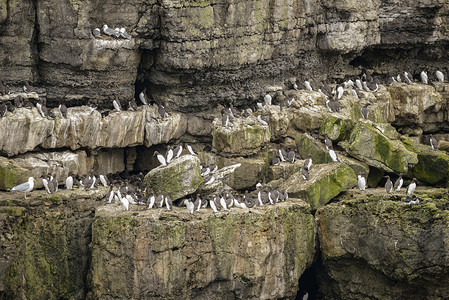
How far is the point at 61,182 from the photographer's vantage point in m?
35.2

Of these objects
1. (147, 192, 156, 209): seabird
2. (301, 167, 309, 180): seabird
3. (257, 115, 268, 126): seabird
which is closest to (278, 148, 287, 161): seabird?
(257, 115, 268, 126): seabird

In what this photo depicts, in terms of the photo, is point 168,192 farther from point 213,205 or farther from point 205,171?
point 205,171

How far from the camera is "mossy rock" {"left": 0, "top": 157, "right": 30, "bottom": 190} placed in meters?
33.4

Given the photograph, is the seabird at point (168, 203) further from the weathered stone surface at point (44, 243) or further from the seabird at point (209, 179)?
the weathered stone surface at point (44, 243)

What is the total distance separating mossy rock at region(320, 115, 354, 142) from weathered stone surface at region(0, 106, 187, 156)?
549 centimetres

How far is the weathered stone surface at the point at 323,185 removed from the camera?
113 ft

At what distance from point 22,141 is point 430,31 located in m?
19.5

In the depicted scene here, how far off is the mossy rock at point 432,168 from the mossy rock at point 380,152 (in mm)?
498

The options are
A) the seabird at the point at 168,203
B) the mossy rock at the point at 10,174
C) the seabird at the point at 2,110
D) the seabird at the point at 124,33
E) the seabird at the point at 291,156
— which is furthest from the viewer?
the seabird at the point at 124,33

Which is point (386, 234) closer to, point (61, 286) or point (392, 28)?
point (61, 286)

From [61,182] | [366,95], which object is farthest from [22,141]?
[366,95]

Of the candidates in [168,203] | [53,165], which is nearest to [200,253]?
[168,203]

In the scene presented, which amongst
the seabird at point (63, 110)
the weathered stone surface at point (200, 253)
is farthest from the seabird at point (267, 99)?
the seabird at point (63, 110)

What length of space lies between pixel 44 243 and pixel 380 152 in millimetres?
12092
